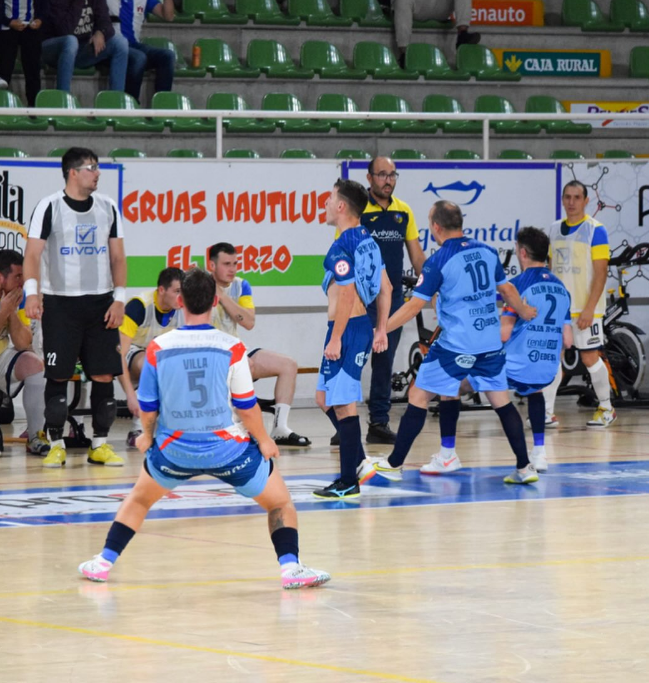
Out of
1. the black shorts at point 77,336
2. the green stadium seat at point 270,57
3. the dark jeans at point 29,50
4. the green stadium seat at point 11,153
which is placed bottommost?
the black shorts at point 77,336

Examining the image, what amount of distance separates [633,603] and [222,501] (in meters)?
3.35

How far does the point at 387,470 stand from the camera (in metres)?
8.95

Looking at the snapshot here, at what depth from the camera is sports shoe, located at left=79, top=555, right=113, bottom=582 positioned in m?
5.79

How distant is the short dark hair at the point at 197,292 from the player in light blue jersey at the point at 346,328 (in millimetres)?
2357

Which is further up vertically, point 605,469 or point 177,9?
point 177,9

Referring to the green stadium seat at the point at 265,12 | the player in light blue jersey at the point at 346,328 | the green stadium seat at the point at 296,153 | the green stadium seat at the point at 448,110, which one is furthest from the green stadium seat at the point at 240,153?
the player in light blue jersey at the point at 346,328

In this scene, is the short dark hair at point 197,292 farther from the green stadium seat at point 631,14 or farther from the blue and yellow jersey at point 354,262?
the green stadium seat at point 631,14

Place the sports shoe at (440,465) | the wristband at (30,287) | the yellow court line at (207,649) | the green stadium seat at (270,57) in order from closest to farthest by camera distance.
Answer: the yellow court line at (207,649), the wristband at (30,287), the sports shoe at (440,465), the green stadium seat at (270,57)

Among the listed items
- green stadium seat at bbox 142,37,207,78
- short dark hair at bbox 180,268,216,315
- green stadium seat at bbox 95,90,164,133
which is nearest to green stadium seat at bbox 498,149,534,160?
green stadium seat at bbox 142,37,207,78

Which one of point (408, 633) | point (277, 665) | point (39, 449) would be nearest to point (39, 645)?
point (277, 665)

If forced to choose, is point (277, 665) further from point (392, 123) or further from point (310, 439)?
point (392, 123)

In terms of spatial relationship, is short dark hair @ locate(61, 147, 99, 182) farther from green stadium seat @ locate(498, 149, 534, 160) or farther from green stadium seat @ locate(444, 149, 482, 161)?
green stadium seat @ locate(498, 149, 534, 160)

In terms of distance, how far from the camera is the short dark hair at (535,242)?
31.4ft

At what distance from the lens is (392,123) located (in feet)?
53.0
